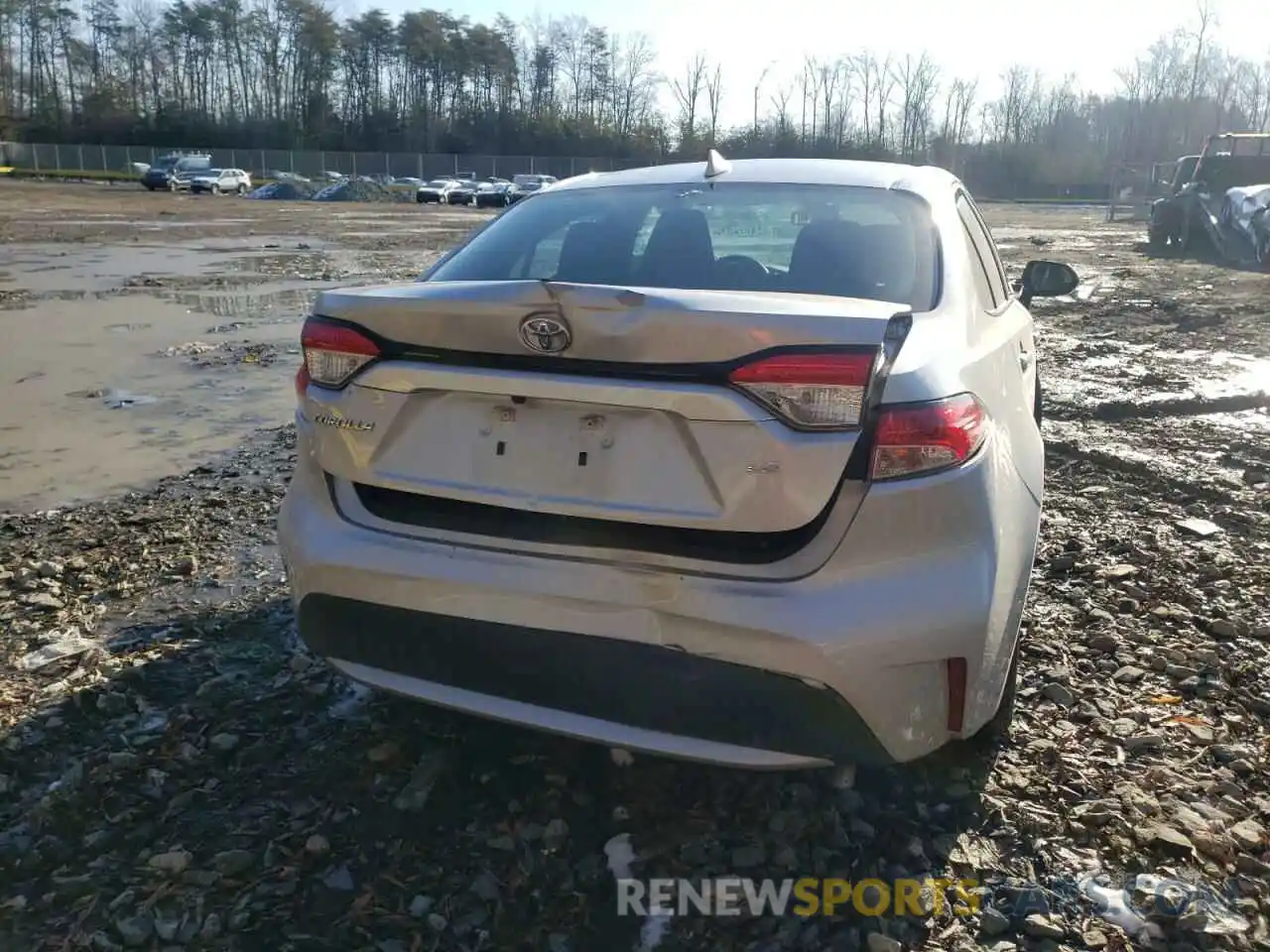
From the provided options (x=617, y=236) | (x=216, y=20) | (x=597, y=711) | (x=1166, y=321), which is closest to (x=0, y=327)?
(x=617, y=236)

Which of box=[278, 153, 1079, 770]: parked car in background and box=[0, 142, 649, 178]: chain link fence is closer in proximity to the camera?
box=[278, 153, 1079, 770]: parked car in background

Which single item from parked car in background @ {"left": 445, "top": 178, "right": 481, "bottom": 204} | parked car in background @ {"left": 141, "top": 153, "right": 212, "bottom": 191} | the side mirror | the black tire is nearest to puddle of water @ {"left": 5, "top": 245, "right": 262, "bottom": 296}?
the side mirror

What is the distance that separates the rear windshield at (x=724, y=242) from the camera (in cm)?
275

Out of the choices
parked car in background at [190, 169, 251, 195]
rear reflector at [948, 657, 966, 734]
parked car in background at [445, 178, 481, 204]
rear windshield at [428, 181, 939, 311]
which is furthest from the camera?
parked car in background at [445, 178, 481, 204]

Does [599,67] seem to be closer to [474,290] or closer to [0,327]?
[0,327]

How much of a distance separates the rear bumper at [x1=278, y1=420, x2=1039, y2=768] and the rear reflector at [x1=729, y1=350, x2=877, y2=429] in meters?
0.19

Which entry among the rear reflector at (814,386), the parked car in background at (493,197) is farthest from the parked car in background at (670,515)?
the parked car in background at (493,197)

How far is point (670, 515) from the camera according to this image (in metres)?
2.11

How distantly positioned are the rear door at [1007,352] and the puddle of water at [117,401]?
401 centimetres

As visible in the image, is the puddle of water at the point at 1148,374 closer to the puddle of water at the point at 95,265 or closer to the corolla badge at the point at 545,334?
the corolla badge at the point at 545,334

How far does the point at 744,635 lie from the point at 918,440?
532 millimetres

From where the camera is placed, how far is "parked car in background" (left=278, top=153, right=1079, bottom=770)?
2.05 meters

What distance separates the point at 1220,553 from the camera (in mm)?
4250

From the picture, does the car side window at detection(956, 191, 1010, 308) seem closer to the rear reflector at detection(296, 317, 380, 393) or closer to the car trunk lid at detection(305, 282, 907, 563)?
the car trunk lid at detection(305, 282, 907, 563)
